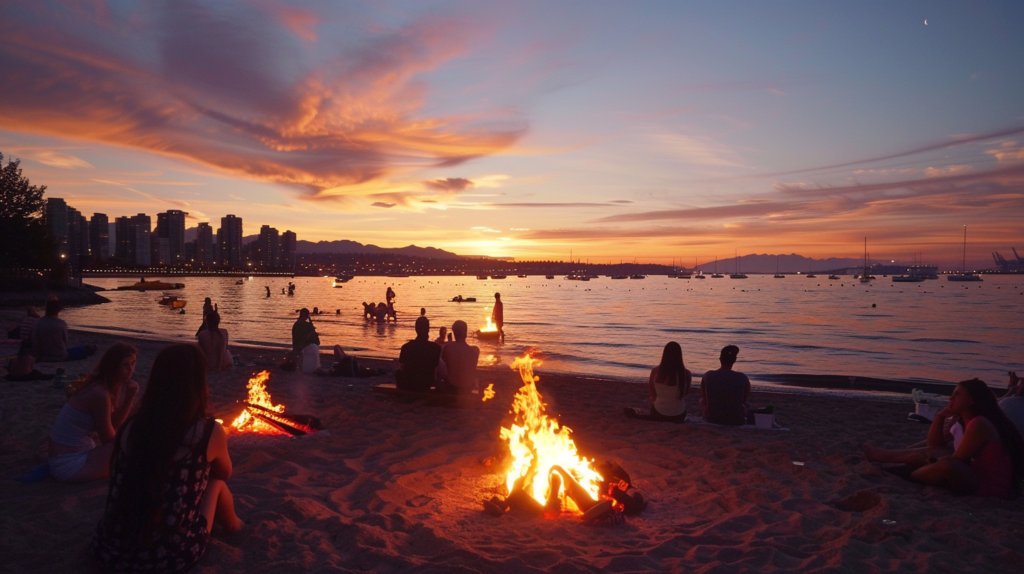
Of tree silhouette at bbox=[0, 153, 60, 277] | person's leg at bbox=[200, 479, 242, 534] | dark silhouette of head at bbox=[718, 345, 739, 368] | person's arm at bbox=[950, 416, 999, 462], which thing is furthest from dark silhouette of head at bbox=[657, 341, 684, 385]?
tree silhouette at bbox=[0, 153, 60, 277]

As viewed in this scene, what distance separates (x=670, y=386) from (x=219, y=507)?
6.87 metres

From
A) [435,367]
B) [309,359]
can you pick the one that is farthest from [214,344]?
[435,367]

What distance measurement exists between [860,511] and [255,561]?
5.50 meters

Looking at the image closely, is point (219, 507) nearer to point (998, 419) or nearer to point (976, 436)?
point (976, 436)

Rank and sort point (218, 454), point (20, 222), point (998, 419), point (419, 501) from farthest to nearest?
point (20, 222)
point (998, 419)
point (419, 501)
point (218, 454)

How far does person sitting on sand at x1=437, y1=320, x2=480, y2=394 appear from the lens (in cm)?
1044

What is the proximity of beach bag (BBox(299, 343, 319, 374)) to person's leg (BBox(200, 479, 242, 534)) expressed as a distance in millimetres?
9668

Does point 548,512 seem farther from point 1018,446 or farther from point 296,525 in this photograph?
point 1018,446

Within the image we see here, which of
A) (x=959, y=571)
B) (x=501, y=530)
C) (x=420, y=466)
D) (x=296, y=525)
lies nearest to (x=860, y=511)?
(x=959, y=571)

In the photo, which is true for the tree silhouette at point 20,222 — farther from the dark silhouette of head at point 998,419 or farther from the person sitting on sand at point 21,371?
the dark silhouette of head at point 998,419

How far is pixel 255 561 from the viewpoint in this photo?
4.36 m

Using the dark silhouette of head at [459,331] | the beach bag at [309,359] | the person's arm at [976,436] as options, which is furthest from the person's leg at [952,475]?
the beach bag at [309,359]

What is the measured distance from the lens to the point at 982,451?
239 inches

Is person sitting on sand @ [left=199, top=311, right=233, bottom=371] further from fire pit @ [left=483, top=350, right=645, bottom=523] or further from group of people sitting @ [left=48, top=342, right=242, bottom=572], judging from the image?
group of people sitting @ [left=48, top=342, right=242, bottom=572]
